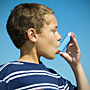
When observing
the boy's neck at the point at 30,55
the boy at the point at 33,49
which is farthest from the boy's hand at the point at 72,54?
the boy's neck at the point at 30,55

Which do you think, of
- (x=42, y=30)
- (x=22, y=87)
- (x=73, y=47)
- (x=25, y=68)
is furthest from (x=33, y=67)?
(x=73, y=47)

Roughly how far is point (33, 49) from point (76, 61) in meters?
0.65

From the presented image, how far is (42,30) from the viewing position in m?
1.69

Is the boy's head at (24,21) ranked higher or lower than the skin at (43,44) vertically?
higher

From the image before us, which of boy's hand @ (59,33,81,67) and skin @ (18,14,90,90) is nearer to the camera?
skin @ (18,14,90,90)

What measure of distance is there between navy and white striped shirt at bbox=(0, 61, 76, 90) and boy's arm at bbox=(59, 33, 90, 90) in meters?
0.38

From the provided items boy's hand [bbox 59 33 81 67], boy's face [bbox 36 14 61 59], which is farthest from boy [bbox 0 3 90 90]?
boy's hand [bbox 59 33 81 67]

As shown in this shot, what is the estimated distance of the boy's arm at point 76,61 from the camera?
1871mm

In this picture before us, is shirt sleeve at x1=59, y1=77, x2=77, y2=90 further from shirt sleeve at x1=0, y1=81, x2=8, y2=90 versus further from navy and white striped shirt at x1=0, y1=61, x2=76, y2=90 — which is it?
shirt sleeve at x1=0, y1=81, x2=8, y2=90

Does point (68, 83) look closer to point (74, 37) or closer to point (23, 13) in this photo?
point (74, 37)

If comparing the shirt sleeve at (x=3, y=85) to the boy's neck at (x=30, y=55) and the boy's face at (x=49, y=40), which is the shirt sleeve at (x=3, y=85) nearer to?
the boy's neck at (x=30, y=55)

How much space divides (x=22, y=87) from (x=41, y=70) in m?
0.29

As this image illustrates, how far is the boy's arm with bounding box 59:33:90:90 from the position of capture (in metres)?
1.87

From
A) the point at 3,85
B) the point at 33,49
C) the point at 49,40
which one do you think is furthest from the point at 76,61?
the point at 3,85
